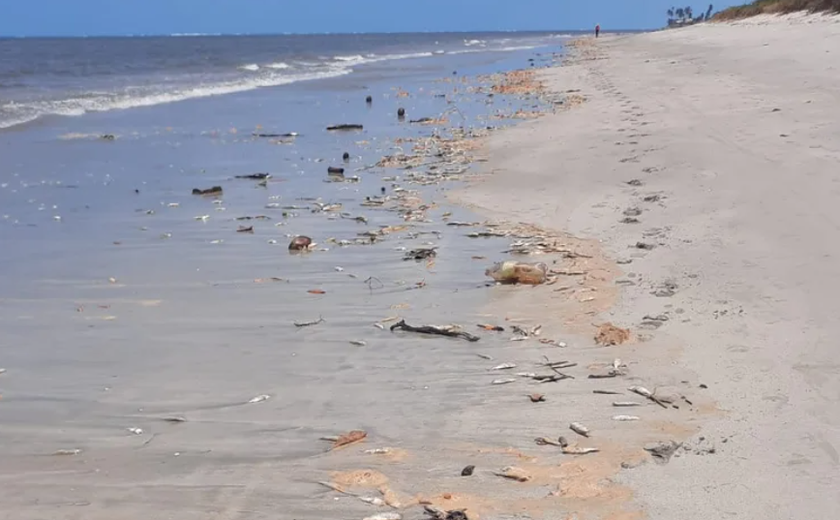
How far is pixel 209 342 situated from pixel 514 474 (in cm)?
245

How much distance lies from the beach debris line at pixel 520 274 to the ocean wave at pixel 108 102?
15.1 meters

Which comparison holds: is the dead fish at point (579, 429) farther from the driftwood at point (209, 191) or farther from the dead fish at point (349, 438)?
the driftwood at point (209, 191)

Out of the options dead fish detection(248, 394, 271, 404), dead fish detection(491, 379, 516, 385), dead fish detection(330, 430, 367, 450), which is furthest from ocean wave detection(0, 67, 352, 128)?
dead fish detection(330, 430, 367, 450)

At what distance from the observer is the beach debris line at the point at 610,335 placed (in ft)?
16.2

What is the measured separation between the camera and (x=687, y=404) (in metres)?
4.05

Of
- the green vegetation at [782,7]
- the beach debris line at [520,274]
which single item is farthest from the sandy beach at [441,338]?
the green vegetation at [782,7]

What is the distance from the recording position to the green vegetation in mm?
30781

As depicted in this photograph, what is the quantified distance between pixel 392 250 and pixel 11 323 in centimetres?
297

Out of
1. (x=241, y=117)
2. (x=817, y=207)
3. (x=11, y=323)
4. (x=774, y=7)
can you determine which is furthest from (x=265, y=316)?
(x=774, y=7)

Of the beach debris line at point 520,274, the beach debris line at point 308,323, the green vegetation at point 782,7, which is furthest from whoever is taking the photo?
the green vegetation at point 782,7

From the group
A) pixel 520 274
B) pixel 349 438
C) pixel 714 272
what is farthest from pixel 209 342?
pixel 714 272

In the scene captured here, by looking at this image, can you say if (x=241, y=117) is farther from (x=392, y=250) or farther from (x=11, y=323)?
(x=11, y=323)

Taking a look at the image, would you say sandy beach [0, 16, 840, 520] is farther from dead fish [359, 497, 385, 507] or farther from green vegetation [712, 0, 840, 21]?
green vegetation [712, 0, 840, 21]

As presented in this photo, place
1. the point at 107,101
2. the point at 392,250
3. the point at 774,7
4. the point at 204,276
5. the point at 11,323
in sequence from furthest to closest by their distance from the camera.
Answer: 1. the point at 774,7
2. the point at 107,101
3. the point at 392,250
4. the point at 204,276
5. the point at 11,323
